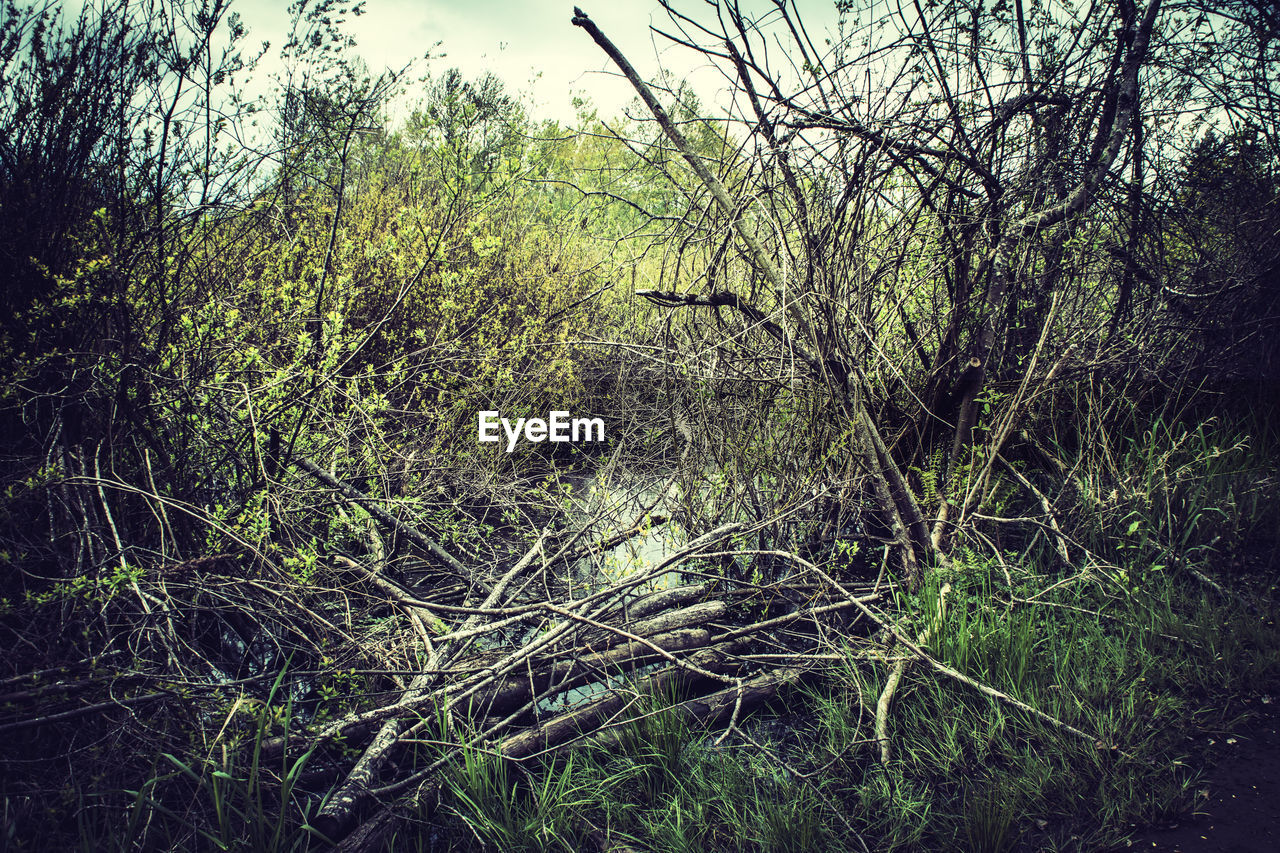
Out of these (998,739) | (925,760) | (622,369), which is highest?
(622,369)

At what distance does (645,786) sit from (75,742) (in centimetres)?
209

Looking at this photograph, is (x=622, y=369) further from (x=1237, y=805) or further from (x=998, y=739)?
(x=1237, y=805)

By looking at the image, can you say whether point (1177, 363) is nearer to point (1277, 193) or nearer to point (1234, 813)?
Result: point (1277, 193)

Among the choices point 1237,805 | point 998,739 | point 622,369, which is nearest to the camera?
point 1237,805

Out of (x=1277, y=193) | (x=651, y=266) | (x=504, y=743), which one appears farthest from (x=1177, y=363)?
(x=651, y=266)

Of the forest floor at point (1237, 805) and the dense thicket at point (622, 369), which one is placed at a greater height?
the dense thicket at point (622, 369)

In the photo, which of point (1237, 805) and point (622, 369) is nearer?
point (1237, 805)

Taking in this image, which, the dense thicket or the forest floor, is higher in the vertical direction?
the dense thicket

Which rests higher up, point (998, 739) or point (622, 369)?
point (622, 369)

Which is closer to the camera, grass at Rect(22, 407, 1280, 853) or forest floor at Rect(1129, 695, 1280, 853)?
forest floor at Rect(1129, 695, 1280, 853)

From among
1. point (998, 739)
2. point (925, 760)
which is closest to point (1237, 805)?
point (998, 739)

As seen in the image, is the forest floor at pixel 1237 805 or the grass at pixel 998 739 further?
the grass at pixel 998 739

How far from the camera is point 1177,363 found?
395cm

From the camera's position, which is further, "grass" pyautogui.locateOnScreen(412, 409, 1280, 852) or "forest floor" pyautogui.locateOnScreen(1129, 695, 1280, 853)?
"grass" pyautogui.locateOnScreen(412, 409, 1280, 852)
